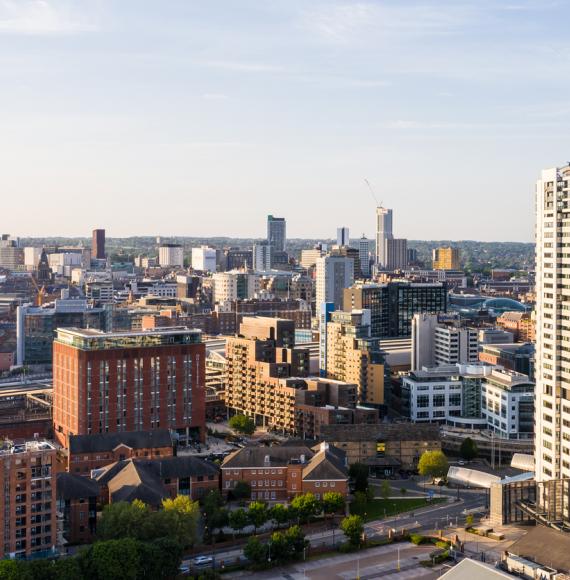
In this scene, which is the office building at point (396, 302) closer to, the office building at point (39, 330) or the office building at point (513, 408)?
the office building at point (39, 330)

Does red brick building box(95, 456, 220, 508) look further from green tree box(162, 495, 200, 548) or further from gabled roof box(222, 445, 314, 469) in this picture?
green tree box(162, 495, 200, 548)

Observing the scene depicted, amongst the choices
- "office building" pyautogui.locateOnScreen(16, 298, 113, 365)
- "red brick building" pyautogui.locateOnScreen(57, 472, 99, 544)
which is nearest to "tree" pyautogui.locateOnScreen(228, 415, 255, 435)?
"red brick building" pyautogui.locateOnScreen(57, 472, 99, 544)

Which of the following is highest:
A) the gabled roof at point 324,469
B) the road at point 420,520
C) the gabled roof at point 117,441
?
the gabled roof at point 117,441

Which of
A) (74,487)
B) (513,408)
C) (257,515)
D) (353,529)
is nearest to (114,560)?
(74,487)

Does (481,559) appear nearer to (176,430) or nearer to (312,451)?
(312,451)

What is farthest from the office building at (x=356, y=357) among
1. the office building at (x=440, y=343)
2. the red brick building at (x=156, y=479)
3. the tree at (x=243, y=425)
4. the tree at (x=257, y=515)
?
the tree at (x=257, y=515)

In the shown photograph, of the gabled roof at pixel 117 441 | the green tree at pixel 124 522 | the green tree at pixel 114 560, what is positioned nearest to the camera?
the green tree at pixel 114 560

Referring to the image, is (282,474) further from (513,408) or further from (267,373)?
(513,408)
